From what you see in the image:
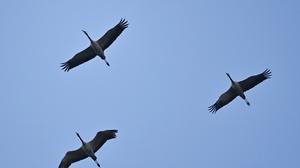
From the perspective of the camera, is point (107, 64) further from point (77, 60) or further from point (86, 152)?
point (86, 152)

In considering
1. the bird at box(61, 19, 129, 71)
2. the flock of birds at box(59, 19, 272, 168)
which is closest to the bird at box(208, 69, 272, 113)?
the flock of birds at box(59, 19, 272, 168)

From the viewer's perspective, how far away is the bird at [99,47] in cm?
3397

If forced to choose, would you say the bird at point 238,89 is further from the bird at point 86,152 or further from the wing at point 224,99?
the bird at point 86,152

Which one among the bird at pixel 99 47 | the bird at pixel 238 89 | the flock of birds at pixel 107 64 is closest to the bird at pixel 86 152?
the flock of birds at pixel 107 64

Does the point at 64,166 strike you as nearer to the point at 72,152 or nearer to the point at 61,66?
the point at 72,152

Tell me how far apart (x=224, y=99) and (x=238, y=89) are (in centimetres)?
99

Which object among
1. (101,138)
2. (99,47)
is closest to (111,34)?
(99,47)

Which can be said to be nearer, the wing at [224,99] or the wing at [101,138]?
the wing at [101,138]

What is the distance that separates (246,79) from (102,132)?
7236 mm

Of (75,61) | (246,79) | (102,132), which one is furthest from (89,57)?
(246,79)

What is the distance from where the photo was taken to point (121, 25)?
33.9 metres

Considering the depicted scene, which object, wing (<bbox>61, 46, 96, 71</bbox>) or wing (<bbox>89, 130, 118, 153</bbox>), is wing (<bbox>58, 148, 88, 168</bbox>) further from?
wing (<bbox>61, 46, 96, 71</bbox>)

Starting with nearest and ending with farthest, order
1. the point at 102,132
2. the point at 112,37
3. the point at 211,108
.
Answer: the point at 102,132 → the point at 112,37 → the point at 211,108

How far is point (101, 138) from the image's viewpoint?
32250mm
